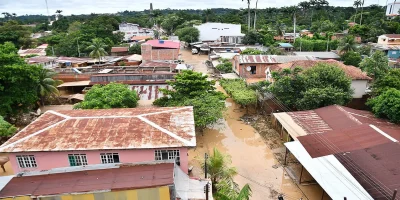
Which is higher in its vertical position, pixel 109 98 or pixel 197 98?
pixel 109 98

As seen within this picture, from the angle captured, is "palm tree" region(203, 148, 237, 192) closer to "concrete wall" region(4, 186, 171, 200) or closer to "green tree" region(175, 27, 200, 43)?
"concrete wall" region(4, 186, 171, 200)

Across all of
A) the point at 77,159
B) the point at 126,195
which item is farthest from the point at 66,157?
the point at 126,195

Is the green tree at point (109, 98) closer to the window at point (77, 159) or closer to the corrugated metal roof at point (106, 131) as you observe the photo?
the corrugated metal roof at point (106, 131)

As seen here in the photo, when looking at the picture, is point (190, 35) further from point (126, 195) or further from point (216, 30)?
point (126, 195)

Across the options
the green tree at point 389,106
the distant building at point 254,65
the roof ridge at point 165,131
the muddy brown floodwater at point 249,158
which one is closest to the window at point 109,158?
the roof ridge at point 165,131

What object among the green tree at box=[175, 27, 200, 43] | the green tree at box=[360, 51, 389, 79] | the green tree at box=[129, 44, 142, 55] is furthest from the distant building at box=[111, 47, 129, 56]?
the green tree at box=[360, 51, 389, 79]

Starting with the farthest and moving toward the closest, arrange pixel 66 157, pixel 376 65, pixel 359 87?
pixel 376 65
pixel 359 87
pixel 66 157
